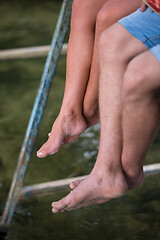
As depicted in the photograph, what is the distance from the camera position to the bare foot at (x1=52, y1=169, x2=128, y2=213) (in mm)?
1170

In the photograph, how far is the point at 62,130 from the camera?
55.4 inches

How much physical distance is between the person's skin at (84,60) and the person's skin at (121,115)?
0.13 metres

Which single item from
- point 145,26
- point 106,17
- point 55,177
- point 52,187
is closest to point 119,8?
point 106,17

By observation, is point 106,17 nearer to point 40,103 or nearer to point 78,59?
point 78,59

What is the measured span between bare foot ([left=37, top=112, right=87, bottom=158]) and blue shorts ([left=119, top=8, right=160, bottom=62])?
1.22ft

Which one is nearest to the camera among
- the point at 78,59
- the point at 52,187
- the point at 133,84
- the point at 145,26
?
the point at 133,84

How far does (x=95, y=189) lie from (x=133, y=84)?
324 millimetres

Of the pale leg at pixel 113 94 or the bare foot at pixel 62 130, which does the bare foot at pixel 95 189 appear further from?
the bare foot at pixel 62 130

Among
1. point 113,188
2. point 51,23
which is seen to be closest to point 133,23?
point 113,188

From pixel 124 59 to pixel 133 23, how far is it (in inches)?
4.1

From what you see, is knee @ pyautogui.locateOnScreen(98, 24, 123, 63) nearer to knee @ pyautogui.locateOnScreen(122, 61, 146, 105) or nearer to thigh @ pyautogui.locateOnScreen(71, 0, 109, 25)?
knee @ pyautogui.locateOnScreen(122, 61, 146, 105)

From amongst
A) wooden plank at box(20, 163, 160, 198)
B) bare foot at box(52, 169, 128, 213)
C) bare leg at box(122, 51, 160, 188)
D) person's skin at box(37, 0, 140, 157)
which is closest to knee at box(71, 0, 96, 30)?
person's skin at box(37, 0, 140, 157)

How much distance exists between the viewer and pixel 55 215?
1721mm

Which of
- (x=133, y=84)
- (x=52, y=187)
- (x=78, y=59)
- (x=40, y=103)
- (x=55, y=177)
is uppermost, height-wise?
(x=133, y=84)
